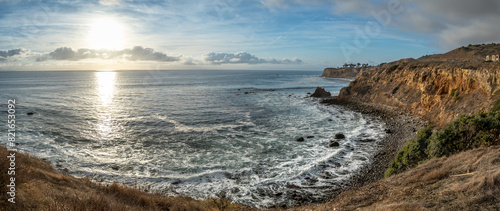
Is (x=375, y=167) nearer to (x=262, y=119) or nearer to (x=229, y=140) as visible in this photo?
(x=229, y=140)

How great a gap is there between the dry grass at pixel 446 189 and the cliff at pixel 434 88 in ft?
54.8

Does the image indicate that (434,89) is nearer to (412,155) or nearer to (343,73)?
(412,155)

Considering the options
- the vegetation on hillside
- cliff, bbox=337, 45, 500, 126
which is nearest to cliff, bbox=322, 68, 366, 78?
cliff, bbox=337, 45, 500, 126

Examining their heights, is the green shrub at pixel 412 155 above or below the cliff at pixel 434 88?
below

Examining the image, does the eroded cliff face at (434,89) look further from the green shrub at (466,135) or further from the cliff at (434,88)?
the green shrub at (466,135)

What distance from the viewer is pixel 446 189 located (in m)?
8.20

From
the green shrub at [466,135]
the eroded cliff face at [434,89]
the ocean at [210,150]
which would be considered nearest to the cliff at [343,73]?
the eroded cliff face at [434,89]

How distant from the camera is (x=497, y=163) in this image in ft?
29.9

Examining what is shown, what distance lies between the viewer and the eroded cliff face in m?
25.5

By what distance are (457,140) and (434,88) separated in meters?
25.6

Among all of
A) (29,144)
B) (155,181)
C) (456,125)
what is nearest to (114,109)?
(29,144)

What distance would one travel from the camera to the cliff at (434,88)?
83.7 feet

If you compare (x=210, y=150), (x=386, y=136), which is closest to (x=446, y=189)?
(x=210, y=150)

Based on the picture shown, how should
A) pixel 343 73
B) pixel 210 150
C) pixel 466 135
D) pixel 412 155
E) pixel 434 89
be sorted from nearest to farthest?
pixel 466 135 → pixel 412 155 → pixel 210 150 → pixel 434 89 → pixel 343 73
